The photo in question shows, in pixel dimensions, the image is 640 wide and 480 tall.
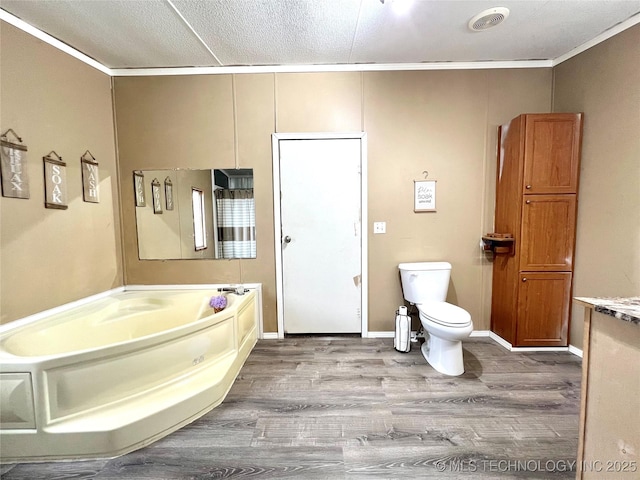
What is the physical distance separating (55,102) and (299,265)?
2.18 meters

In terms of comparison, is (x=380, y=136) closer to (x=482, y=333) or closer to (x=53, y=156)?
(x=482, y=333)

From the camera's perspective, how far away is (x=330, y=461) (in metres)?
1.26

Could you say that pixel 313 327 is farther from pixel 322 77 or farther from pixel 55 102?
pixel 55 102

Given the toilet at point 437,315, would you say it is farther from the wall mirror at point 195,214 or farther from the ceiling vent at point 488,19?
the ceiling vent at point 488,19

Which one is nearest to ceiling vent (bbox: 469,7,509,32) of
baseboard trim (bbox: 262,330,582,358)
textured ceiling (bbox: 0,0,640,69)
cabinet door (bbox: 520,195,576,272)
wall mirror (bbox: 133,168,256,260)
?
textured ceiling (bbox: 0,0,640,69)

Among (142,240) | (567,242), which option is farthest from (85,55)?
(567,242)

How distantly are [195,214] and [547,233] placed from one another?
3.05m

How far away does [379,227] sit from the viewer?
8.06ft

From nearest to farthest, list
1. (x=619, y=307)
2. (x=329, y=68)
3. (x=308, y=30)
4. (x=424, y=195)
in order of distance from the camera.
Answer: (x=619, y=307) → (x=308, y=30) → (x=329, y=68) → (x=424, y=195)

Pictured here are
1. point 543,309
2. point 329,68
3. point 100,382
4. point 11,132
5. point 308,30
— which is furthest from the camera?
point 329,68

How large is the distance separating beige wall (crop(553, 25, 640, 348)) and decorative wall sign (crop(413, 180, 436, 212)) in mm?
1090

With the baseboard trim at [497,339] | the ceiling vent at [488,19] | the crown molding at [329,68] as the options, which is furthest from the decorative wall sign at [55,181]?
the ceiling vent at [488,19]

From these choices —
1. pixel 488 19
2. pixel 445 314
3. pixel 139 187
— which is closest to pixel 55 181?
pixel 139 187

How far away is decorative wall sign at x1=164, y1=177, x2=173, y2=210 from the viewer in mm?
2462
